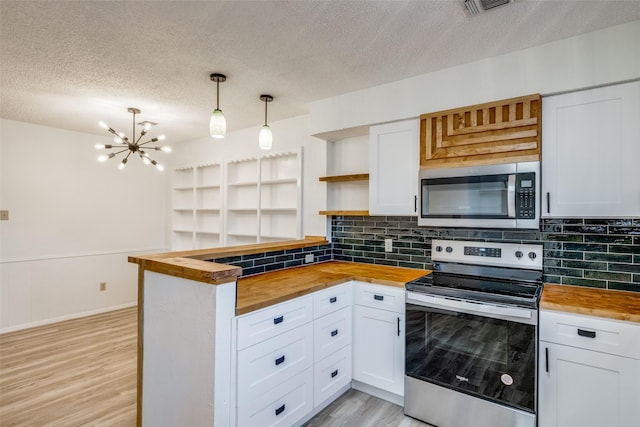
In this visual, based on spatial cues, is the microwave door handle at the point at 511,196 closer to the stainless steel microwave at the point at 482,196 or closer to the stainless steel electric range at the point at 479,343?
the stainless steel microwave at the point at 482,196

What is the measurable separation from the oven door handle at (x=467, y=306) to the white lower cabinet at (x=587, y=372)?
0.42ft

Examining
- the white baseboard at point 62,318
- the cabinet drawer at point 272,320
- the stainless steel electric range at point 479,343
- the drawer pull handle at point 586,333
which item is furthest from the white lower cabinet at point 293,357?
the white baseboard at point 62,318

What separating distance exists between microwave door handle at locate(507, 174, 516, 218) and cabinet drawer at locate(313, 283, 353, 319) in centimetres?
125

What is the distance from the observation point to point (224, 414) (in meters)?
1.63

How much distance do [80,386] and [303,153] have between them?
9.67 feet

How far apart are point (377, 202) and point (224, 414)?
193cm

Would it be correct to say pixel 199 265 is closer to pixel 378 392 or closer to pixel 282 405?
pixel 282 405

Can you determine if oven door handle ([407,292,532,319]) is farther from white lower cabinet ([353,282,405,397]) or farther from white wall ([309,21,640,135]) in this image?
white wall ([309,21,640,135])

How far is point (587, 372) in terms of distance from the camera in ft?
5.79

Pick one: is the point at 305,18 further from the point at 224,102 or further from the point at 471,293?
the point at 471,293

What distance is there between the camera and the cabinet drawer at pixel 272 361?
1.74m

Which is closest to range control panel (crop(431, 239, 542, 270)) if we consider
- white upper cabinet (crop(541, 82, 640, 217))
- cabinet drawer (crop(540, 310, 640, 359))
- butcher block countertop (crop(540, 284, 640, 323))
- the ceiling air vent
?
butcher block countertop (crop(540, 284, 640, 323))

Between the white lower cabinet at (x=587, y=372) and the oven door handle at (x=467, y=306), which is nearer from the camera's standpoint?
the white lower cabinet at (x=587, y=372)

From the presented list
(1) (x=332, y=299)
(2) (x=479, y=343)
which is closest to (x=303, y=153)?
(1) (x=332, y=299)
